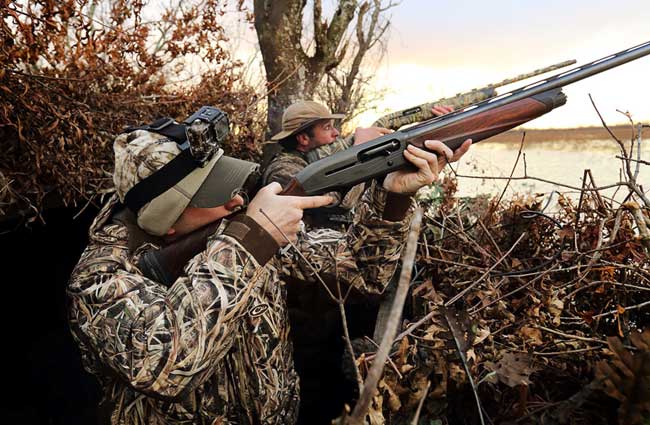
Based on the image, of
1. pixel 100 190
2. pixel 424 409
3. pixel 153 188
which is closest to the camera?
pixel 424 409

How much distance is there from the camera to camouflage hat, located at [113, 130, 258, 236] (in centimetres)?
193

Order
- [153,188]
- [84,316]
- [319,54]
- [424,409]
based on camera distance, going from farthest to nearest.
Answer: [319,54] → [153,188] → [84,316] → [424,409]

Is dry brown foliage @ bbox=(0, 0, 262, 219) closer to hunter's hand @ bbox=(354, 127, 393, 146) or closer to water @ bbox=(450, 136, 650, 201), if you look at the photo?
hunter's hand @ bbox=(354, 127, 393, 146)

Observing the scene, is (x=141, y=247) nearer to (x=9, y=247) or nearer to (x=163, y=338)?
(x=163, y=338)

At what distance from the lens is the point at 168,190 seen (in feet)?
6.36

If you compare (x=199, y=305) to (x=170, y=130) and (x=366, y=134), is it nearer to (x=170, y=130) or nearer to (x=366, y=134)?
(x=170, y=130)

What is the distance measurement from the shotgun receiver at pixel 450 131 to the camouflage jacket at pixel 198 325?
20cm

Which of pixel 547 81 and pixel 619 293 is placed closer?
pixel 619 293

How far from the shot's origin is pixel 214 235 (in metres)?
1.89

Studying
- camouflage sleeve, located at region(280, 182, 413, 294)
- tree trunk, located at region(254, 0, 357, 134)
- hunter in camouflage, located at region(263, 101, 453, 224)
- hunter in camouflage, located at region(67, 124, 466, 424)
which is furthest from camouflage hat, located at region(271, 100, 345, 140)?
hunter in camouflage, located at region(67, 124, 466, 424)

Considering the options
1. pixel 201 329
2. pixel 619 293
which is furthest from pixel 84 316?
pixel 619 293

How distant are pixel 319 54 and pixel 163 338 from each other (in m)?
6.92

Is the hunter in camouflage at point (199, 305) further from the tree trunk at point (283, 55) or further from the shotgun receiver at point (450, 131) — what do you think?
the tree trunk at point (283, 55)

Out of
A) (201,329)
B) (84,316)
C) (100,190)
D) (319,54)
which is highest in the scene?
(319,54)
